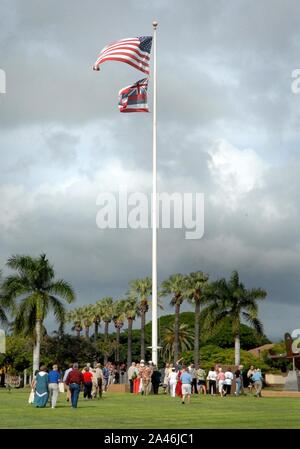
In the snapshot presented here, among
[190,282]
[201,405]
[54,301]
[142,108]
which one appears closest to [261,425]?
[201,405]

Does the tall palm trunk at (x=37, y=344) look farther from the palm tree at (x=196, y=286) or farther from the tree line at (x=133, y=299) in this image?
the palm tree at (x=196, y=286)

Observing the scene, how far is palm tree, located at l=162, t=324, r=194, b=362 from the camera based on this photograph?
4609 inches

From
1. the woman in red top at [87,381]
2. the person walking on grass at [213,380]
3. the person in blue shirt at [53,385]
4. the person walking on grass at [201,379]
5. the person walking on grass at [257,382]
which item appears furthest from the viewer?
the person walking on grass at [201,379]

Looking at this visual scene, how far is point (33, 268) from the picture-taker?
62281mm

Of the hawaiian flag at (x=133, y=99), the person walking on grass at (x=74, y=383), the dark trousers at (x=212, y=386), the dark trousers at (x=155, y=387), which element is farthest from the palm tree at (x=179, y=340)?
the person walking on grass at (x=74, y=383)

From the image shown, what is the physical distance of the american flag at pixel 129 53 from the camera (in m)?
40.6

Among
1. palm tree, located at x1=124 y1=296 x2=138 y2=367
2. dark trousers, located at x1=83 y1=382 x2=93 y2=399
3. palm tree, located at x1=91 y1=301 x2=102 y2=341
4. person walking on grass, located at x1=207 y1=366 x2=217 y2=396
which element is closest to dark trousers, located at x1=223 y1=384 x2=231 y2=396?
person walking on grass, located at x1=207 y1=366 x2=217 y2=396

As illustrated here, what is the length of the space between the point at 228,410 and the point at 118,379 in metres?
36.8

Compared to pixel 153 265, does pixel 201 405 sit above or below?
below

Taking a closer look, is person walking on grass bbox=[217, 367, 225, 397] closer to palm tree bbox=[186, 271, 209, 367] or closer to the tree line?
the tree line

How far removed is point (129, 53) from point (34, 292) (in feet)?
82.9

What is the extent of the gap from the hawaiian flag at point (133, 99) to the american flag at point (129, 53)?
110 cm

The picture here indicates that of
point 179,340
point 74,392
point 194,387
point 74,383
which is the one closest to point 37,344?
point 194,387
